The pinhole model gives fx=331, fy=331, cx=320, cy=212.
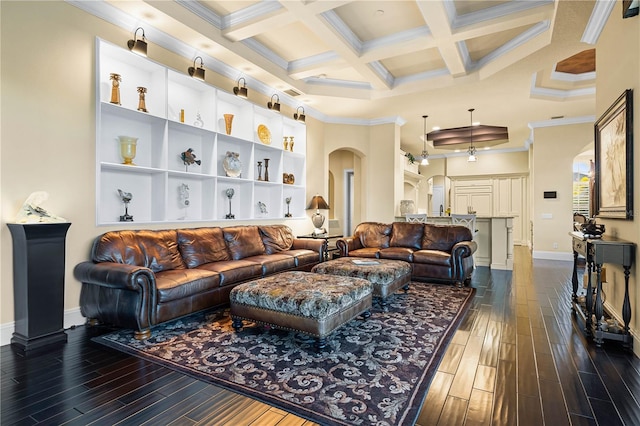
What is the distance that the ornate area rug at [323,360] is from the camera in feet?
6.14

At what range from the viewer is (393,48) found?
440 cm

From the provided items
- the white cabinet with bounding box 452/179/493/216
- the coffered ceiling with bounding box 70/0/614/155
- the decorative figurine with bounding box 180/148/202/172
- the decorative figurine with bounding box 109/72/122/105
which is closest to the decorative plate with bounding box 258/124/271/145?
the coffered ceiling with bounding box 70/0/614/155

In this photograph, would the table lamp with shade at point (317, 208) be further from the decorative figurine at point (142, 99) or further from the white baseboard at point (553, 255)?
the white baseboard at point (553, 255)

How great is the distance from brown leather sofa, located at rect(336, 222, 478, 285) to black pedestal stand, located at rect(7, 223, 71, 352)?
369 centimetres

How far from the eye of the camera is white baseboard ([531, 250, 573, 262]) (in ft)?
24.2

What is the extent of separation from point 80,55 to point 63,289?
221cm

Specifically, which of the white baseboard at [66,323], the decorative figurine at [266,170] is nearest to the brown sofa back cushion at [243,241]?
the decorative figurine at [266,170]

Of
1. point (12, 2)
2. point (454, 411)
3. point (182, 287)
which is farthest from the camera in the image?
point (182, 287)

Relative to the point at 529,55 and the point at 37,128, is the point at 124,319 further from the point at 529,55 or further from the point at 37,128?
the point at 529,55

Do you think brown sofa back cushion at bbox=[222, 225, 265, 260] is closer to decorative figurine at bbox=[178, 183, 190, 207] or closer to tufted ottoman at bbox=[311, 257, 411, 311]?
decorative figurine at bbox=[178, 183, 190, 207]

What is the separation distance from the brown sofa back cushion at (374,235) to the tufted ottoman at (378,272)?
164 centimetres

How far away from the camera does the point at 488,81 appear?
17.2 ft

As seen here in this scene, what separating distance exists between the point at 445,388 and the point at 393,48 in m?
4.04

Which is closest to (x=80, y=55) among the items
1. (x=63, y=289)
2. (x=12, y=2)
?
(x=12, y=2)
